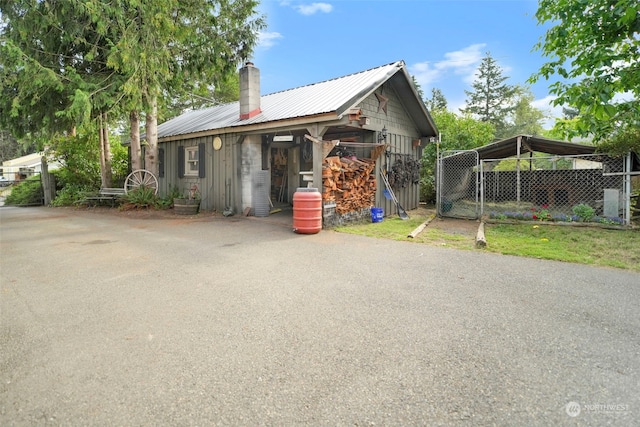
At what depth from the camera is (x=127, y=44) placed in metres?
9.37

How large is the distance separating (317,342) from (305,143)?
9616 mm

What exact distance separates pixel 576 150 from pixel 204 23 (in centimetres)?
1342

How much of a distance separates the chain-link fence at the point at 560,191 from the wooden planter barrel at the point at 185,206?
26.8ft

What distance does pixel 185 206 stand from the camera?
10383mm

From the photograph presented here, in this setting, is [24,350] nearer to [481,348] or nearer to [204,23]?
[481,348]

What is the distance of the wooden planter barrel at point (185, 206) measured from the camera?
10.4 m

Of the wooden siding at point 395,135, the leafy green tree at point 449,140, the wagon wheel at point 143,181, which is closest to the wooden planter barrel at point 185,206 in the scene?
the wagon wheel at point 143,181

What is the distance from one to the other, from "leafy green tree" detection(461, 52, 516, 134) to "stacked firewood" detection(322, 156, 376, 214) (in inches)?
1281

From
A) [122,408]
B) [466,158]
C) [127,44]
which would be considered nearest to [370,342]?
Answer: [122,408]

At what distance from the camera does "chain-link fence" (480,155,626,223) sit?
7816 mm

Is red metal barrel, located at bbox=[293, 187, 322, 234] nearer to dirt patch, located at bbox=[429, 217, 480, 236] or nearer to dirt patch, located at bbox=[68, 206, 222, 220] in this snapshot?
dirt patch, located at bbox=[429, 217, 480, 236]

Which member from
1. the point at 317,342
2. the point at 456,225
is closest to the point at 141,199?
the point at 456,225

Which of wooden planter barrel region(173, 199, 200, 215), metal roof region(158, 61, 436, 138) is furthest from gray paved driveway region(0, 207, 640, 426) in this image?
wooden planter barrel region(173, 199, 200, 215)

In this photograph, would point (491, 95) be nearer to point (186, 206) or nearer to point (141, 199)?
point (186, 206)
